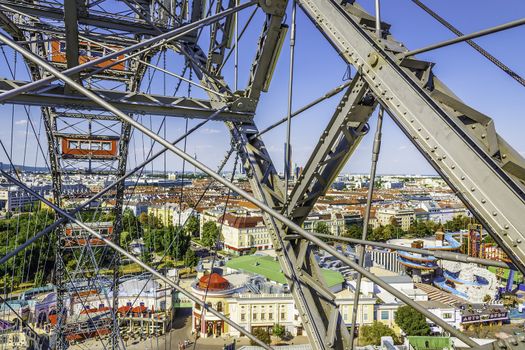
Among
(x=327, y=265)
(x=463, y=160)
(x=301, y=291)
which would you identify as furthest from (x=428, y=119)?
(x=327, y=265)

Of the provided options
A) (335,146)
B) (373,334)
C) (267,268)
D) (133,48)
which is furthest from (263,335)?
(133,48)

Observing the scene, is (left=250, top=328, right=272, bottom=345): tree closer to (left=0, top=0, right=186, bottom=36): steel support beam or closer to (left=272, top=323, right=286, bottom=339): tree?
(left=272, top=323, right=286, bottom=339): tree

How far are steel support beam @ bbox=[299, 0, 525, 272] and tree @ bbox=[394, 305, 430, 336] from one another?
59.9 ft

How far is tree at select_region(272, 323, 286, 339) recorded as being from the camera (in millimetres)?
18484

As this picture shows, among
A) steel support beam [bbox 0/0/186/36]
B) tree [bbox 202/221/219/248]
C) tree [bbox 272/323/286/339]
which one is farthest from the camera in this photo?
tree [bbox 202/221/219/248]

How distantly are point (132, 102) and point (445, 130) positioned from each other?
2.20 m

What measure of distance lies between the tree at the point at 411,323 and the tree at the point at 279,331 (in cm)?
565

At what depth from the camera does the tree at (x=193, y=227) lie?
3948 centimetres

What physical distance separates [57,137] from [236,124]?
21.2 feet

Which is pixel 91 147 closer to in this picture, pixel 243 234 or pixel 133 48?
pixel 133 48

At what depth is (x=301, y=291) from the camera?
220 centimetres

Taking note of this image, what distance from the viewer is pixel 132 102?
9.07ft

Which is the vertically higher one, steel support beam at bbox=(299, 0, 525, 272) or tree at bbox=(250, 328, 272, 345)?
steel support beam at bbox=(299, 0, 525, 272)

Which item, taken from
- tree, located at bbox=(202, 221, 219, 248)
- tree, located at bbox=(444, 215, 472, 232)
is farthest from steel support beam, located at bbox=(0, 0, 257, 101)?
tree, located at bbox=(444, 215, 472, 232)
